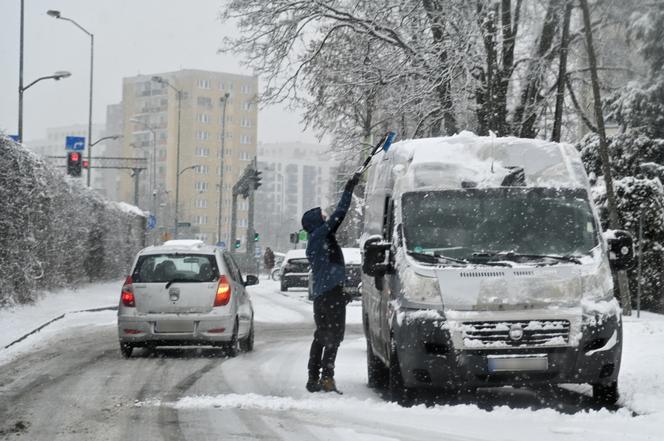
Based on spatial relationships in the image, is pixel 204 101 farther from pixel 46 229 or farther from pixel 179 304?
pixel 179 304

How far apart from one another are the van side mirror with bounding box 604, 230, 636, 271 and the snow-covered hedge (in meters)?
14.7

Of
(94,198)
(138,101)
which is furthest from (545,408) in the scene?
(138,101)

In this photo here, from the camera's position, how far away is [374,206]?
12242mm

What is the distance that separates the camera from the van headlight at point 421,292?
31.0 feet

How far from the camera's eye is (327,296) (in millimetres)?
10898

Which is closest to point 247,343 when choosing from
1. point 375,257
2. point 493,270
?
point 375,257

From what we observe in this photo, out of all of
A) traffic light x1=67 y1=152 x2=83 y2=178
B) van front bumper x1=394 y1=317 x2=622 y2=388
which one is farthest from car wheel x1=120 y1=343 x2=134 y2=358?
traffic light x1=67 y1=152 x2=83 y2=178

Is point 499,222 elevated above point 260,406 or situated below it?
above

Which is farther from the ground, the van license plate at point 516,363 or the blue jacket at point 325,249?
the blue jacket at point 325,249

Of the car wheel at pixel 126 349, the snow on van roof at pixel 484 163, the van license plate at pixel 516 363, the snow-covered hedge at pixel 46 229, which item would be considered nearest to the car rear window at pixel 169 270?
the car wheel at pixel 126 349

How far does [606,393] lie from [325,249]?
9.77 ft

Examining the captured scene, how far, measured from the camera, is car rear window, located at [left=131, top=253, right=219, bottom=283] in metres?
15.4

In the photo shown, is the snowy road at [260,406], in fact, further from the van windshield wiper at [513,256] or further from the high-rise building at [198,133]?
the high-rise building at [198,133]

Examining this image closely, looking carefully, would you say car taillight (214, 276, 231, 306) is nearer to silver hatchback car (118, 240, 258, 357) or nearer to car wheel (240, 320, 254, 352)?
silver hatchback car (118, 240, 258, 357)
